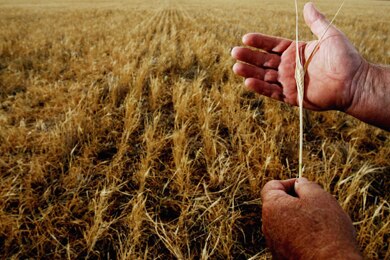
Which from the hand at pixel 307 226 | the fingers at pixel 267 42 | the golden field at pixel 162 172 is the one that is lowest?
the golden field at pixel 162 172

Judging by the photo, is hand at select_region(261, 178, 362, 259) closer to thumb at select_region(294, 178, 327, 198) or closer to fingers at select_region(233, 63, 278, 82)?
thumb at select_region(294, 178, 327, 198)

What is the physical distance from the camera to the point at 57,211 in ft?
4.31

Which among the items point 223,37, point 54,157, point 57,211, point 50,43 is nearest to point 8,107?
point 54,157

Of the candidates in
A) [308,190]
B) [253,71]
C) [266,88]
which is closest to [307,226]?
[308,190]

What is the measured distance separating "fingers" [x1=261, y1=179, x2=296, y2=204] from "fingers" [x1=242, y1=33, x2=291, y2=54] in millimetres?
1259

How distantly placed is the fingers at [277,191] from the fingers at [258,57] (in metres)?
1.19

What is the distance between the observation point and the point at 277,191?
901 mm

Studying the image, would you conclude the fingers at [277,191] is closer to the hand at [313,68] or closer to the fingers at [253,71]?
the hand at [313,68]

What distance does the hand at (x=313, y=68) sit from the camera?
5.03ft

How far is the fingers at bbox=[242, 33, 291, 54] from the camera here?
1.93m

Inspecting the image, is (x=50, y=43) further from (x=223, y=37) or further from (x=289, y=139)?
(x=289, y=139)

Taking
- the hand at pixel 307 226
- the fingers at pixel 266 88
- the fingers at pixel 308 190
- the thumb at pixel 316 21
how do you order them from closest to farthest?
the hand at pixel 307 226 → the fingers at pixel 308 190 → the thumb at pixel 316 21 → the fingers at pixel 266 88

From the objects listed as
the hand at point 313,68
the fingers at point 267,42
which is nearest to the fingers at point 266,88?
the hand at point 313,68

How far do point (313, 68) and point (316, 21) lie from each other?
301 millimetres
